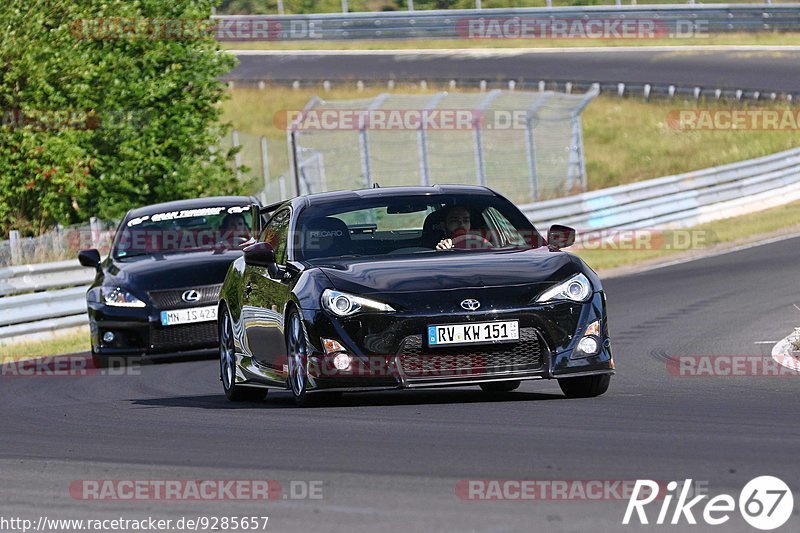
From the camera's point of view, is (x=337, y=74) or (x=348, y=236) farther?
(x=337, y=74)

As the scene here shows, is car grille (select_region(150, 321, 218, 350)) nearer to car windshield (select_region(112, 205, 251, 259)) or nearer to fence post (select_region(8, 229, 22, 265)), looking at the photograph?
car windshield (select_region(112, 205, 251, 259))

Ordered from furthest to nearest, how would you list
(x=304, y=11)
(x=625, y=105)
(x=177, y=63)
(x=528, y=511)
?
(x=304, y=11) < (x=625, y=105) < (x=177, y=63) < (x=528, y=511)

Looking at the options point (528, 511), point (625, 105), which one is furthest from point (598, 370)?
point (625, 105)

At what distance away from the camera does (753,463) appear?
675cm

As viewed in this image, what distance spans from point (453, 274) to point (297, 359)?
1086 millimetres

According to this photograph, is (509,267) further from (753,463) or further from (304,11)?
(304,11)

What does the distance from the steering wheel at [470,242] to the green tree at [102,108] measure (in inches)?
667

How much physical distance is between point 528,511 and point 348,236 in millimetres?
4679

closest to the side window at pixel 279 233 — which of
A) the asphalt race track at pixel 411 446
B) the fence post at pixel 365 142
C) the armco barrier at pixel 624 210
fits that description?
the asphalt race track at pixel 411 446

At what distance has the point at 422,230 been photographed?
1057 centimetres

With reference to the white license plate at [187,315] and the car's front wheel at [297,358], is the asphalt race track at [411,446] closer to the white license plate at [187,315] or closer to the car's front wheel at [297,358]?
the car's front wheel at [297,358]

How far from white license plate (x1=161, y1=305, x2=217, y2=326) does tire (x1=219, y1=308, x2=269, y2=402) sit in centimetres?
360

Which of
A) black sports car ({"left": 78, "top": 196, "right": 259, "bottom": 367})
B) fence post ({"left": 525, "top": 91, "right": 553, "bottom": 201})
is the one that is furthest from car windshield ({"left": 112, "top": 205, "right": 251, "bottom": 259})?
fence post ({"left": 525, "top": 91, "right": 553, "bottom": 201})

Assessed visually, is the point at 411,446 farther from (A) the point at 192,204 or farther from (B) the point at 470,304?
(A) the point at 192,204
